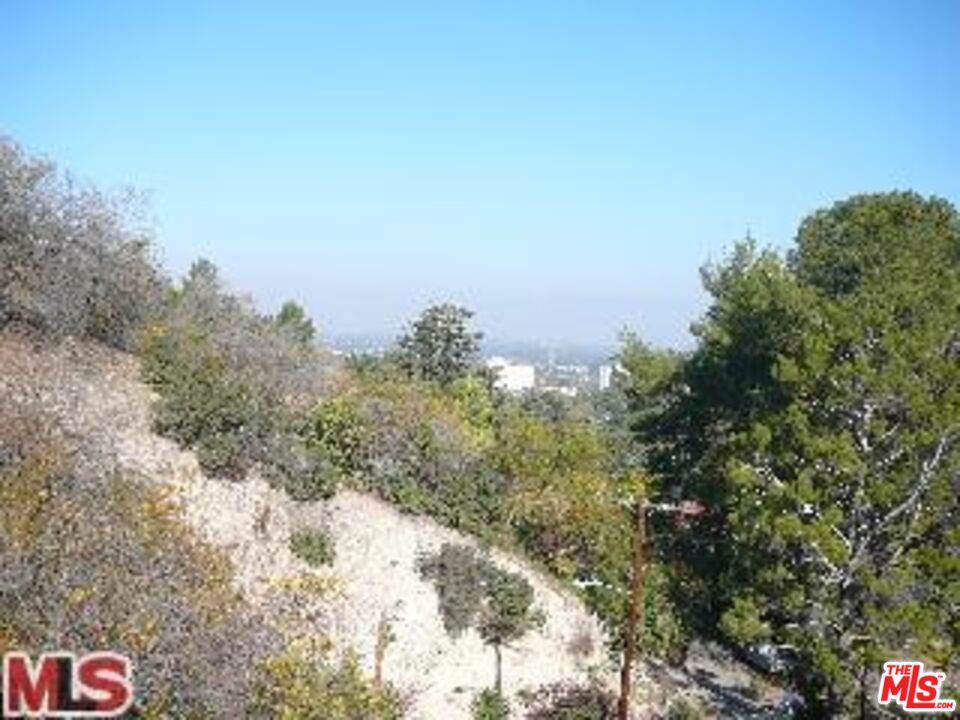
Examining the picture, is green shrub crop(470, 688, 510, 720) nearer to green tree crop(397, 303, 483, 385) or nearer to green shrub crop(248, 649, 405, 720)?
green shrub crop(248, 649, 405, 720)

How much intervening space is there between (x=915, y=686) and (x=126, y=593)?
17.3 metres

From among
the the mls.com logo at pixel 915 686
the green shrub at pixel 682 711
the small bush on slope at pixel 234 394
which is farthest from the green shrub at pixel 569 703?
the small bush on slope at pixel 234 394

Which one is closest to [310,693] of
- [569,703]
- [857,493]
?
[569,703]

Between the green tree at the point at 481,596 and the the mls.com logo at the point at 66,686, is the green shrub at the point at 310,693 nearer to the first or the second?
the the mls.com logo at the point at 66,686

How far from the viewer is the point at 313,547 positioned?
27.6 metres

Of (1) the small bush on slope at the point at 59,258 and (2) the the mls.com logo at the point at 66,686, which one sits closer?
(2) the the mls.com logo at the point at 66,686

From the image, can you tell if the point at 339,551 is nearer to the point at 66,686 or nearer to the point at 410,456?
the point at 410,456

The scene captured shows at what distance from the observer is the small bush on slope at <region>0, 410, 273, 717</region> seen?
1644cm

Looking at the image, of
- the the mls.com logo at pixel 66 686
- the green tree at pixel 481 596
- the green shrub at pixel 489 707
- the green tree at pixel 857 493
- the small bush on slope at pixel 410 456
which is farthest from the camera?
the small bush on slope at pixel 410 456

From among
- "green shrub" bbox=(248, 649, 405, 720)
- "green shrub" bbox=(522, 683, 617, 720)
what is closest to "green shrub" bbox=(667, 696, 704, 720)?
"green shrub" bbox=(522, 683, 617, 720)

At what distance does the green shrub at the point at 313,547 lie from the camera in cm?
2738

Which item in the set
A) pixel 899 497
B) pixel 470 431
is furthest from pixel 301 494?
pixel 899 497

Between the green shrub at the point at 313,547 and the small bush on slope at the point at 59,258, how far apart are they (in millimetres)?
8430

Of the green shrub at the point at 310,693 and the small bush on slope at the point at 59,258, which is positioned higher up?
the small bush on slope at the point at 59,258
